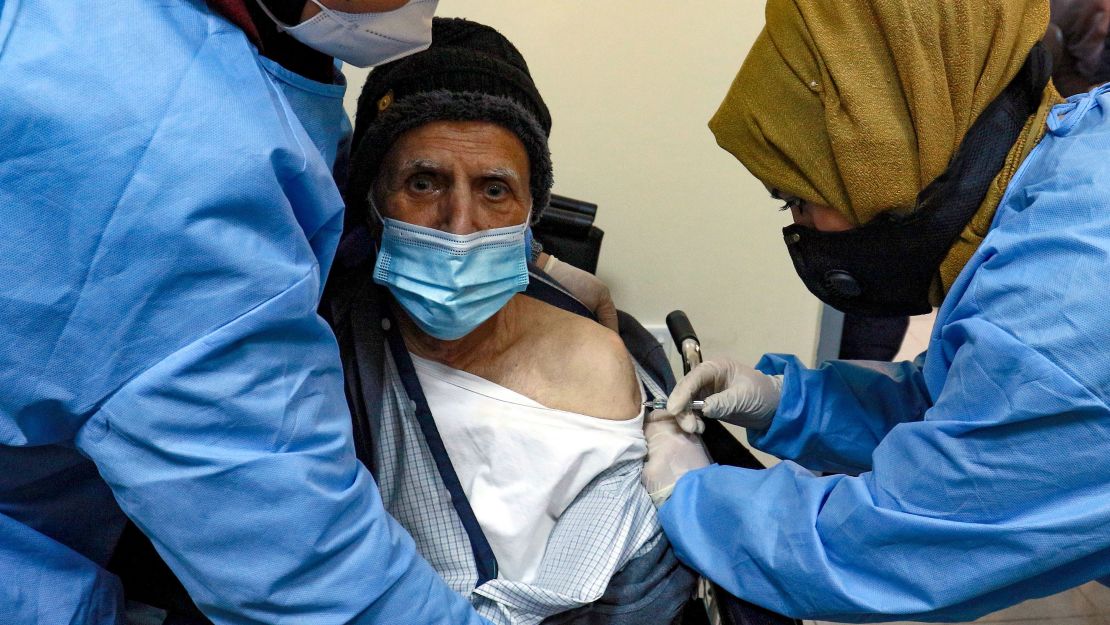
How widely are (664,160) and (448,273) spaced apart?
838 mm

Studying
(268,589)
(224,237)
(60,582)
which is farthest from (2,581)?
(224,237)

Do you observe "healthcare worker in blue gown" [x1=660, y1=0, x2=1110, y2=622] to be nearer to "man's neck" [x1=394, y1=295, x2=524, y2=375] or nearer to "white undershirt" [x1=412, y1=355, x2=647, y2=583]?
"white undershirt" [x1=412, y1=355, x2=647, y2=583]

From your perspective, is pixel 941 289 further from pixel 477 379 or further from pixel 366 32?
pixel 366 32

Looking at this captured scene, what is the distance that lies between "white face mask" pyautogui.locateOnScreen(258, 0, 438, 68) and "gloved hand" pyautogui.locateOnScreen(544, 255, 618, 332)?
664 mm

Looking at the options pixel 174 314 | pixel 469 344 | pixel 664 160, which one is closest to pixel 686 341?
pixel 469 344

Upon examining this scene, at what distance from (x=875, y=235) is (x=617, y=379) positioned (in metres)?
0.48

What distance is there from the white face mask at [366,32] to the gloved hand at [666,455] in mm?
741

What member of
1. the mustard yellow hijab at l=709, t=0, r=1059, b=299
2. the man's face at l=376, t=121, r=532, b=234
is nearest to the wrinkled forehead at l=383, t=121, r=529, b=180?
the man's face at l=376, t=121, r=532, b=234

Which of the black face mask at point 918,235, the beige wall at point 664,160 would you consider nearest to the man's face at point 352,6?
the black face mask at point 918,235

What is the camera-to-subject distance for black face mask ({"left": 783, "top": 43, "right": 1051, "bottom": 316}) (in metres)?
1.11

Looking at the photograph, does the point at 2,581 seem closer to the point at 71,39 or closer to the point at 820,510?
the point at 71,39

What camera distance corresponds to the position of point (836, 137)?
1.12 metres

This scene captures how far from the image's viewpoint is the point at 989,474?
3.18 ft

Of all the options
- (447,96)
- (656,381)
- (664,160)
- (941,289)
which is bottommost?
(656,381)
